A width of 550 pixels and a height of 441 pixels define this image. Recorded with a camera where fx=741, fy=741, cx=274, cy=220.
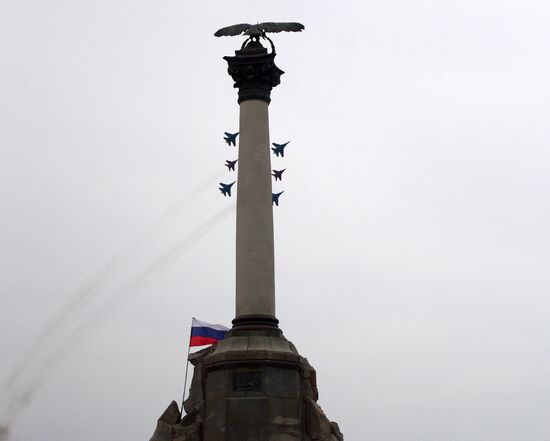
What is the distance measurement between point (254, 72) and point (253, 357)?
11861 millimetres

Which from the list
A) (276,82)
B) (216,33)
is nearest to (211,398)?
(276,82)

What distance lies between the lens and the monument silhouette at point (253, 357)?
26.0 m

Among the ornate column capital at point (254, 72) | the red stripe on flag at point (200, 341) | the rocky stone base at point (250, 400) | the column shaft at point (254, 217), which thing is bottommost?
the rocky stone base at point (250, 400)

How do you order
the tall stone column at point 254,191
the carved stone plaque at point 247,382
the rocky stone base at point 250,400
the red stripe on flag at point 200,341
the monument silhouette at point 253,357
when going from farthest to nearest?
the red stripe on flag at point 200,341
the tall stone column at point 254,191
the carved stone plaque at point 247,382
the monument silhouette at point 253,357
the rocky stone base at point 250,400

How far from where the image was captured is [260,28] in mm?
32156

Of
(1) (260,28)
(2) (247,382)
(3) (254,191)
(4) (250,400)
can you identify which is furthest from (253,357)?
(1) (260,28)

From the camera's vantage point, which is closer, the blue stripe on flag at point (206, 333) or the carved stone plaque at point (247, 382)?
the carved stone plaque at point (247, 382)

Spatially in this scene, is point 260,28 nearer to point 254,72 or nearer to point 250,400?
point 254,72

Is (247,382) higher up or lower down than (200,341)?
lower down

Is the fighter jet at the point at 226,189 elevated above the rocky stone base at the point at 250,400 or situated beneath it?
elevated above

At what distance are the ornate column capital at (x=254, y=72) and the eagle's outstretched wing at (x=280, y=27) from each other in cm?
153

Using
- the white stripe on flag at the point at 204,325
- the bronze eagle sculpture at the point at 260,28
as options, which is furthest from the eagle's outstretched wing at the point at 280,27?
the white stripe on flag at the point at 204,325

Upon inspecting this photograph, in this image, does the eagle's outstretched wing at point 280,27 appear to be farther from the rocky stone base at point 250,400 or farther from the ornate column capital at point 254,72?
the rocky stone base at point 250,400

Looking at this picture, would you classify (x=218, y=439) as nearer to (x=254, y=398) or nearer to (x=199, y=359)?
(x=254, y=398)
